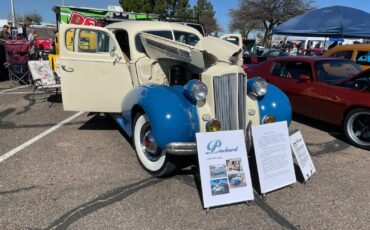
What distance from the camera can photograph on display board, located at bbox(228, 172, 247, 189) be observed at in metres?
3.42

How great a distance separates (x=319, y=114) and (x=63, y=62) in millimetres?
4517

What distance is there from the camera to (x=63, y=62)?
17.3 feet

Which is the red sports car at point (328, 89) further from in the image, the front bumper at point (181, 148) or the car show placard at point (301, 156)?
the front bumper at point (181, 148)

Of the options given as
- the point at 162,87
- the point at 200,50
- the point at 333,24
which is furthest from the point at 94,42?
the point at 333,24

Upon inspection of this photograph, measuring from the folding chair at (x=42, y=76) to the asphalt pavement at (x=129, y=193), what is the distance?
8.94 feet

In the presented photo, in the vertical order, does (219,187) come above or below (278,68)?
below

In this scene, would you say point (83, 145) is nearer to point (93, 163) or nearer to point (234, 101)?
point (93, 163)

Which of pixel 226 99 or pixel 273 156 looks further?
pixel 226 99

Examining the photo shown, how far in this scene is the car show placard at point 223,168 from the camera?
3.34 metres

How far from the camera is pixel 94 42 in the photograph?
18.4 feet

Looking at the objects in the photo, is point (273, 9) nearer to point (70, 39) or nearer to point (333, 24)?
point (333, 24)

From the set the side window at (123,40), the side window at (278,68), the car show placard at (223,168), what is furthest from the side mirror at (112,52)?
the side window at (278,68)

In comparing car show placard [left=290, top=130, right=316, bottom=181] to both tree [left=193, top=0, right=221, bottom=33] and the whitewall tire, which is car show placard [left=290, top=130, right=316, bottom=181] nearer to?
the whitewall tire

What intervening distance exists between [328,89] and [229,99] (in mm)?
3034
